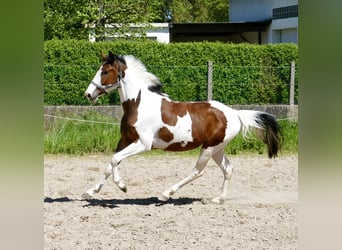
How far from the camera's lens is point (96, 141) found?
968 cm

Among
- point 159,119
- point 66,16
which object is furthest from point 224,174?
point 66,16

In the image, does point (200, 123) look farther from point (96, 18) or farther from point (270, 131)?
point (96, 18)

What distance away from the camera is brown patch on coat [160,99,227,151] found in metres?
5.79

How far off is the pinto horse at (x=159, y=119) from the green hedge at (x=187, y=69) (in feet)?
23.1

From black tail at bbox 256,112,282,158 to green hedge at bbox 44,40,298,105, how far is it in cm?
717

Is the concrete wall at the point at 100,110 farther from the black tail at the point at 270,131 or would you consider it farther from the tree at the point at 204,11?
the tree at the point at 204,11

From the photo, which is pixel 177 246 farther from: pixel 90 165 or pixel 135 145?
pixel 90 165

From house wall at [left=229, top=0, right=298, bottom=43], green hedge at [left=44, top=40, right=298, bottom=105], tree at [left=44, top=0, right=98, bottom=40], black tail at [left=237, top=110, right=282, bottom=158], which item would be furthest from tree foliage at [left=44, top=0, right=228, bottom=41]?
black tail at [left=237, top=110, right=282, bottom=158]

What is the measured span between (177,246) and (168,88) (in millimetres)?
9351

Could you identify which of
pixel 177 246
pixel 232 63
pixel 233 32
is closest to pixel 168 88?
pixel 232 63

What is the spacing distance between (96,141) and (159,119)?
410cm

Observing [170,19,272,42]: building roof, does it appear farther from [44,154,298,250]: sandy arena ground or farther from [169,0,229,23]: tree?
[44,154,298,250]: sandy arena ground

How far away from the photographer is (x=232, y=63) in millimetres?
14133
